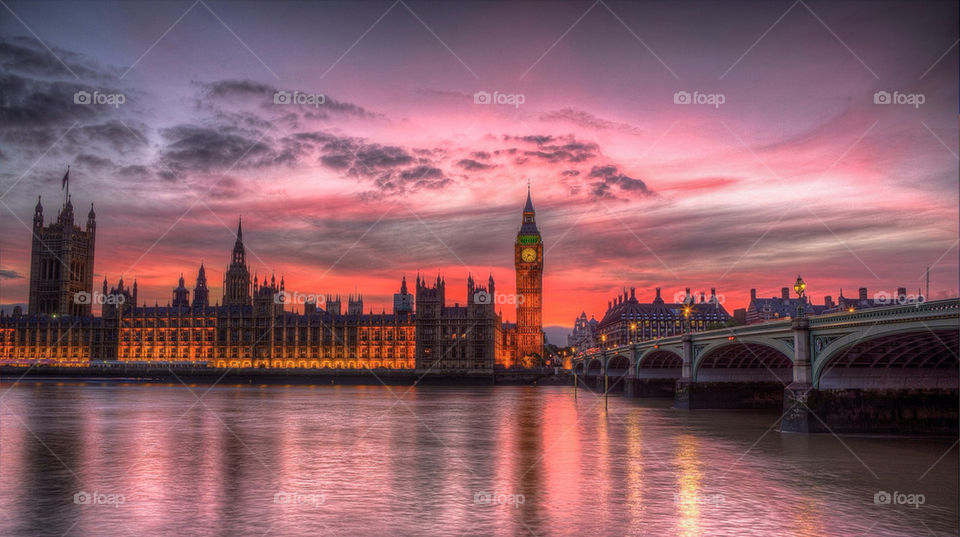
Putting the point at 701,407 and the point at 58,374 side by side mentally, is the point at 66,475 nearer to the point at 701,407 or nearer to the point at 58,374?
the point at 701,407

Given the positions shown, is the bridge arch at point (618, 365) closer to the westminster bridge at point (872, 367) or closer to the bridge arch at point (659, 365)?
the bridge arch at point (659, 365)

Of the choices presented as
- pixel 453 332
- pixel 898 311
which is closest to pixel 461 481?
pixel 898 311

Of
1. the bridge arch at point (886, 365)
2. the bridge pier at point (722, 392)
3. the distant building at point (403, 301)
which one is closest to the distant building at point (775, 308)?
the distant building at point (403, 301)

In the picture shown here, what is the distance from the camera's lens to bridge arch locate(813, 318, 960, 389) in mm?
38406

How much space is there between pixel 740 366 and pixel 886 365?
25.0 metres

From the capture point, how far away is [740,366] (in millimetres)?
66375

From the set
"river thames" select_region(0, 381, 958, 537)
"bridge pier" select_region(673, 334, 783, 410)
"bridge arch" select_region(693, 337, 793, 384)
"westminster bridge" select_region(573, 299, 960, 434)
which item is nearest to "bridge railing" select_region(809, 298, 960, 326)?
"westminster bridge" select_region(573, 299, 960, 434)

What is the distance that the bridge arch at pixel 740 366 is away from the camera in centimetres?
5994

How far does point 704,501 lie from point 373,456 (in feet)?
43.1

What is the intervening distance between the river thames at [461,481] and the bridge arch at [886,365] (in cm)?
382

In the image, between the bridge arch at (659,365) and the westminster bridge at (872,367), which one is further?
the bridge arch at (659,365)

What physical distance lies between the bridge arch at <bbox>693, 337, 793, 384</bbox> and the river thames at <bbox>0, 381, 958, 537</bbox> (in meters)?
17.5

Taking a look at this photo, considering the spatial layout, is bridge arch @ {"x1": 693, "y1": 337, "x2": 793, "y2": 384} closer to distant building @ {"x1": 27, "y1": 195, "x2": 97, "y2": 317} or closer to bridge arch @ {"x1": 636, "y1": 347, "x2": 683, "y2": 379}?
bridge arch @ {"x1": 636, "y1": 347, "x2": 683, "y2": 379}

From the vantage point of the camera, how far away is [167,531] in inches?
648
